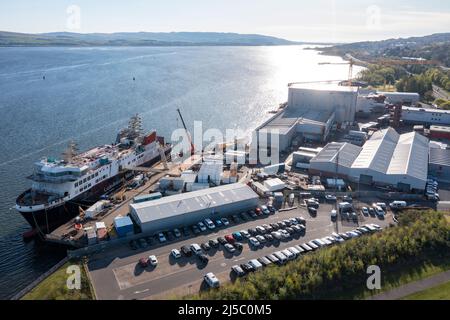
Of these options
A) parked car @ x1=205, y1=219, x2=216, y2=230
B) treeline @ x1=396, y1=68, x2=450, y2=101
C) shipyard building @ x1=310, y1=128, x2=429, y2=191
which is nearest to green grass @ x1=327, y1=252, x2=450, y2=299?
parked car @ x1=205, y1=219, x2=216, y2=230

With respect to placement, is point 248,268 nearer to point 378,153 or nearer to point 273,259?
point 273,259

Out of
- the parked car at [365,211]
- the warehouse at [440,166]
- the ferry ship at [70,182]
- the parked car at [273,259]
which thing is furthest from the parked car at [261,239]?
the warehouse at [440,166]

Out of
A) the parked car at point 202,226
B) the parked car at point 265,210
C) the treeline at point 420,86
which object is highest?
the treeline at point 420,86

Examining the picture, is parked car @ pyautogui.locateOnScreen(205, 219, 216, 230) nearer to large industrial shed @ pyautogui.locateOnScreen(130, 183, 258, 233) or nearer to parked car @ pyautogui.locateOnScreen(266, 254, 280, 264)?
large industrial shed @ pyautogui.locateOnScreen(130, 183, 258, 233)

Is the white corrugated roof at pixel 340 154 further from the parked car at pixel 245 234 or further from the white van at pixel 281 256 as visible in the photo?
the white van at pixel 281 256
